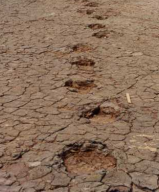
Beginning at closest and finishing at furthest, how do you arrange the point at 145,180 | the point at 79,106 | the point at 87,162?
the point at 145,180 → the point at 87,162 → the point at 79,106

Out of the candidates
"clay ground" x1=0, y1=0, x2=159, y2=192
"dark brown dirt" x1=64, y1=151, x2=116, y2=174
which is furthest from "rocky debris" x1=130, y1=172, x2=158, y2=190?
"dark brown dirt" x1=64, y1=151, x2=116, y2=174

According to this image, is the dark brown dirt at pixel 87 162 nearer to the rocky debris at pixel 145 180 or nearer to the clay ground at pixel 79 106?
the clay ground at pixel 79 106

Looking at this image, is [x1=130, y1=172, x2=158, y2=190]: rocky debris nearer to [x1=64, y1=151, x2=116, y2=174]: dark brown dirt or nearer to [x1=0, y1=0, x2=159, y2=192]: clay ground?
[x1=0, y1=0, x2=159, y2=192]: clay ground

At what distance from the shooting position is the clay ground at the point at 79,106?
8.67 ft

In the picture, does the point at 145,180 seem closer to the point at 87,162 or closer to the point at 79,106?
the point at 87,162

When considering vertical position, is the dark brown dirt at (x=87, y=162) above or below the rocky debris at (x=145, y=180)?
above

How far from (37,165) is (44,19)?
4487 millimetres

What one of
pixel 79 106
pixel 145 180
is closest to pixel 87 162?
pixel 145 180

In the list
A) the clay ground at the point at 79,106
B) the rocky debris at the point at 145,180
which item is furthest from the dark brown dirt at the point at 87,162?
the rocky debris at the point at 145,180

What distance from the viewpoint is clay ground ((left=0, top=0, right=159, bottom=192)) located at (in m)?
2.64

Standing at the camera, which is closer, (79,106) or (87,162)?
(87,162)

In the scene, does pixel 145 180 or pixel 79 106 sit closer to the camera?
pixel 145 180

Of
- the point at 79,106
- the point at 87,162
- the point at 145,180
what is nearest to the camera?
the point at 145,180

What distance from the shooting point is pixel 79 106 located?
3615 mm
